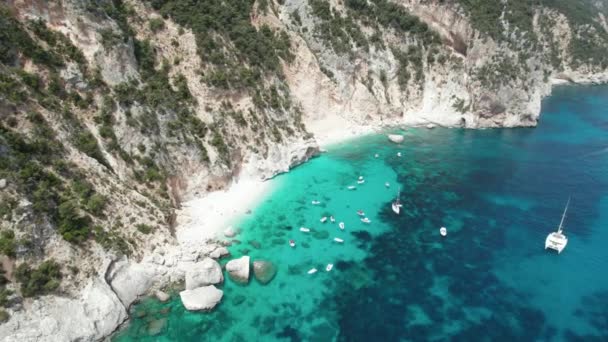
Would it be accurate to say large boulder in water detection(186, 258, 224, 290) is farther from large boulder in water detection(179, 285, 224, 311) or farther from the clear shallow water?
the clear shallow water

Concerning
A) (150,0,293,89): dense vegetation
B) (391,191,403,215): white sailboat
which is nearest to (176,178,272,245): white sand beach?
(150,0,293,89): dense vegetation

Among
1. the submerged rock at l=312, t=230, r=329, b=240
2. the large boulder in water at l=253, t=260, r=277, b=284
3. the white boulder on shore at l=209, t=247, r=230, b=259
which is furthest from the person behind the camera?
the submerged rock at l=312, t=230, r=329, b=240

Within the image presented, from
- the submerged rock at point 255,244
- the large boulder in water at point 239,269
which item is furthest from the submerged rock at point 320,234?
the large boulder in water at point 239,269

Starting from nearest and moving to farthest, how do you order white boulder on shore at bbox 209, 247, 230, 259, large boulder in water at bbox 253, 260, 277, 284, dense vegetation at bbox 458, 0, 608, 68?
large boulder in water at bbox 253, 260, 277, 284 → white boulder on shore at bbox 209, 247, 230, 259 → dense vegetation at bbox 458, 0, 608, 68

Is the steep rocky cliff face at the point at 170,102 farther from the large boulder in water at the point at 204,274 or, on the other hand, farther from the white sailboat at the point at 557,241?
the white sailboat at the point at 557,241

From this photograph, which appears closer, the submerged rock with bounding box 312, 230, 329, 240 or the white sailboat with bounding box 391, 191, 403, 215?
the submerged rock with bounding box 312, 230, 329, 240

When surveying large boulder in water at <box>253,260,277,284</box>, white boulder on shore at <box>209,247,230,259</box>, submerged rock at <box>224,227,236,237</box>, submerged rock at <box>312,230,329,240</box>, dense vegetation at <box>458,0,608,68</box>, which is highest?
dense vegetation at <box>458,0,608,68</box>

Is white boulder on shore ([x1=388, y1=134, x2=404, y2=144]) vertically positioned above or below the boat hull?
above
